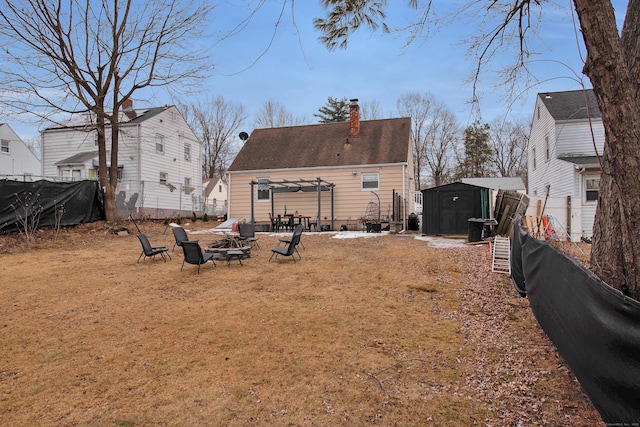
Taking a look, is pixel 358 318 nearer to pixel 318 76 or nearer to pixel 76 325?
pixel 318 76

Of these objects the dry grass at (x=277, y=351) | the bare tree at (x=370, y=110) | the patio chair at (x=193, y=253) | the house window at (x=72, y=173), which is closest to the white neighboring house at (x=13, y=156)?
the house window at (x=72, y=173)

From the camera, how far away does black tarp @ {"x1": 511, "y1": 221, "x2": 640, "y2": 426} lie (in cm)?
213

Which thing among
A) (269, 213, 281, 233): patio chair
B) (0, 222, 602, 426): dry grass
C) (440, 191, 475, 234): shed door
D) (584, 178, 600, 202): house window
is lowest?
(0, 222, 602, 426): dry grass

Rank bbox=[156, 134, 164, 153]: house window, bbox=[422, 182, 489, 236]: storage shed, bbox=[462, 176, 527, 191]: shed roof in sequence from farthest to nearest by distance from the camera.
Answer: bbox=[462, 176, 527, 191]: shed roof
bbox=[156, 134, 164, 153]: house window
bbox=[422, 182, 489, 236]: storage shed

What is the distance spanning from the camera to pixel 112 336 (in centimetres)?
460

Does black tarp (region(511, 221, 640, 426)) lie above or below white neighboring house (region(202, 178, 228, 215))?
below

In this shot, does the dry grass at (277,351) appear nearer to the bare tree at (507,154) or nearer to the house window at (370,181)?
the house window at (370,181)

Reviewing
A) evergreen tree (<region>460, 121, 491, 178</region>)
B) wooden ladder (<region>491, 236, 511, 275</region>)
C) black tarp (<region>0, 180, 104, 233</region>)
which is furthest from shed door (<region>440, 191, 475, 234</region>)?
evergreen tree (<region>460, 121, 491, 178</region>)

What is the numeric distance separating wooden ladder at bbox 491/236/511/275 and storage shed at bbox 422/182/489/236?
527 cm

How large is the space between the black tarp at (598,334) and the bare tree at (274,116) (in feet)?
120

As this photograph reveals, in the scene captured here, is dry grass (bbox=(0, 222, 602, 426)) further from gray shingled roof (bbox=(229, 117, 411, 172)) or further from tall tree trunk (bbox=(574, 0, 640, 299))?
gray shingled roof (bbox=(229, 117, 411, 172))

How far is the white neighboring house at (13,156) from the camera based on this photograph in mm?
29109

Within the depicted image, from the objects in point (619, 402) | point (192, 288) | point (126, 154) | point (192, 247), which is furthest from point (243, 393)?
point (126, 154)

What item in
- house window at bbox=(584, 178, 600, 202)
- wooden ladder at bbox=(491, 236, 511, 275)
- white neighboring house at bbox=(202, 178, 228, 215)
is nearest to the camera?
wooden ladder at bbox=(491, 236, 511, 275)
